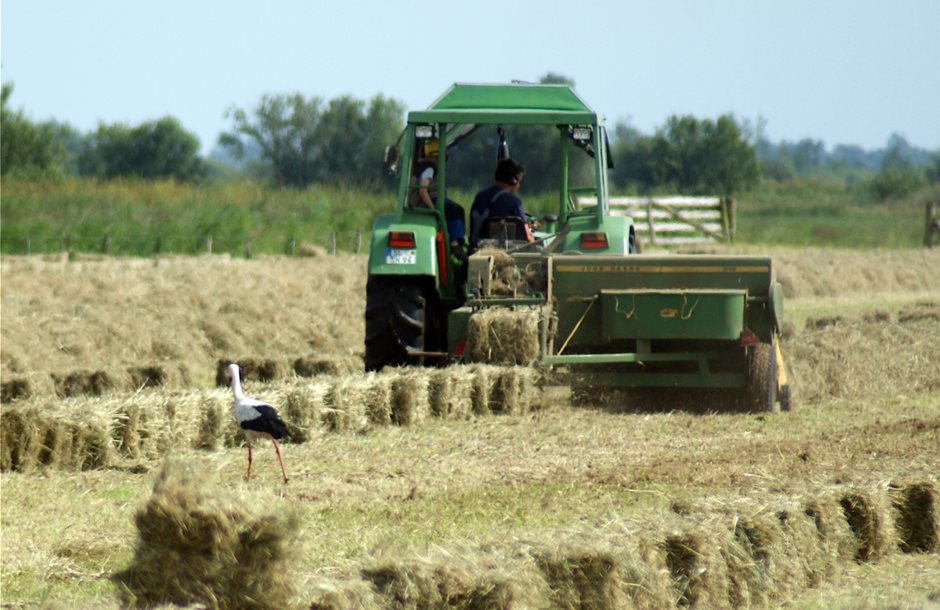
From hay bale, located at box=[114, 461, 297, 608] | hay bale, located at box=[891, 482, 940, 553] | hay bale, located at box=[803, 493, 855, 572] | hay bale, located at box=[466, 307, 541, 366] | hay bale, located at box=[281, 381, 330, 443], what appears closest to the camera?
hay bale, located at box=[114, 461, 297, 608]

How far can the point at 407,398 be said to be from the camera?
10.6m

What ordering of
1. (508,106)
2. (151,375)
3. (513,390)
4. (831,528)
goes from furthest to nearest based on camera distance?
1. (151,375)
2. (508,106)
3. (513,390)
4. (831,528)

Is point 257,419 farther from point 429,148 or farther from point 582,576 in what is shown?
point 429,148

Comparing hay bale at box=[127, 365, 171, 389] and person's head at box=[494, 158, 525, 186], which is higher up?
person's head at box=[494, 158, 525, 186]

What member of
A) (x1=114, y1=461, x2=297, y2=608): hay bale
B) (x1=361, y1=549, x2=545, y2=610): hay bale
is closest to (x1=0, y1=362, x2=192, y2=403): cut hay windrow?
(x1=114, y1=461, x2=297, y2=608): hay bale

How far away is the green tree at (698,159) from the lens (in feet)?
190

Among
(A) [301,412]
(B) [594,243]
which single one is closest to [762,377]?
(B) [594,243]

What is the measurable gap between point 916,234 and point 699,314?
116 feet

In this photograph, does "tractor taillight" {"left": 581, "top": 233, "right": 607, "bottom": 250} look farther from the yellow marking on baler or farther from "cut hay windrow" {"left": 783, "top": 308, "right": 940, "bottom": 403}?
"cut hay windrow" {"left": 783, "top": 308, "right": 940, "bottom": 403}

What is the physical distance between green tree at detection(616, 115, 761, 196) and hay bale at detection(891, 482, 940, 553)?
161 feet

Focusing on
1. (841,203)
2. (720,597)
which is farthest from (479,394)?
(841,203)

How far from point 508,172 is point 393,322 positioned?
4.91 ft

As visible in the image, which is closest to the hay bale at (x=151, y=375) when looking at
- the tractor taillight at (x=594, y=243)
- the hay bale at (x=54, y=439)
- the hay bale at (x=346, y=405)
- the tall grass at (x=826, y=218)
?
the hay bale at (x=346, y=405)

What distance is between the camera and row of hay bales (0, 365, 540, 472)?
8.84 m
